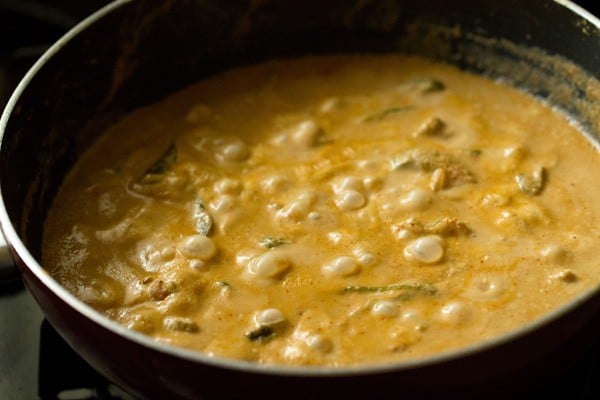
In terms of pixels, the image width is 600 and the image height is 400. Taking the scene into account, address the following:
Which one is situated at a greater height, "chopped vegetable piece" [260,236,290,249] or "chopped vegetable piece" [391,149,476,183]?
"chopped vegetable piece" [391,149,476,183]

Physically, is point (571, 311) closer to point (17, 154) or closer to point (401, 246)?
point (401, 246)

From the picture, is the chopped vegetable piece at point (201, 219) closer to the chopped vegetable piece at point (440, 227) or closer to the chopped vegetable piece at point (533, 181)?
the chopped vegetable piece at point (440, 227)

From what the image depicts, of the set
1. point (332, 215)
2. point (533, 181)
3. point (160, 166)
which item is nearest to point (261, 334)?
point (332, 215)

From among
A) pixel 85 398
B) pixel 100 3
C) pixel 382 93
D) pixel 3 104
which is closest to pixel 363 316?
pixel 85 398

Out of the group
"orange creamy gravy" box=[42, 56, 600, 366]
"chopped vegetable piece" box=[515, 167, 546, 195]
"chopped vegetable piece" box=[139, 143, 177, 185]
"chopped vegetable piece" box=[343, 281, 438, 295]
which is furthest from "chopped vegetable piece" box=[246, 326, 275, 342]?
"chopped vegetable piece" box=[515, 167, 546, 195]

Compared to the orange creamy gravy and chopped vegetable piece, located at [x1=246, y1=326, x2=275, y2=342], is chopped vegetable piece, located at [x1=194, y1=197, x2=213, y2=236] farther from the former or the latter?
chopped vegetable piece, located at [x1=246, y1=326, x2=275, y2=342]

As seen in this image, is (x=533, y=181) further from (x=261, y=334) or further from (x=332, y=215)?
(x=261, y=334)
